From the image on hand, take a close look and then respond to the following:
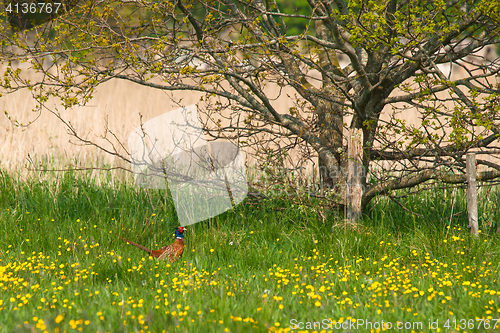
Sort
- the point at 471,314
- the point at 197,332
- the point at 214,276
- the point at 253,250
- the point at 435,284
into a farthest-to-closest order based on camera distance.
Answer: the point at 253,250 → the point at 214,276 → the point at 435,284 → the point at 471,314 → the point at 197,332

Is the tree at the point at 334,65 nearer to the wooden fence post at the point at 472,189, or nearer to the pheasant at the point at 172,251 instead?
the wooden fence post at the point at 472,189

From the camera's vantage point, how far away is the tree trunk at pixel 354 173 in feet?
16.7

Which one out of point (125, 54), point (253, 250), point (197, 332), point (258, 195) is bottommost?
point (197, 332)

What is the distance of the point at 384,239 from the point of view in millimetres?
4703

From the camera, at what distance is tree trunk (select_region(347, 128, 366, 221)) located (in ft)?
16.7

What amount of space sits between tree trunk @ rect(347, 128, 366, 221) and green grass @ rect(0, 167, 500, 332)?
0.21 metres

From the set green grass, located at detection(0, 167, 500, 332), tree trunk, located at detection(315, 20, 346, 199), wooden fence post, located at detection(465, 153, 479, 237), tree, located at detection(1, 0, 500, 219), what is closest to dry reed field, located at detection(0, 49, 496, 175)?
tree trunk, located at detection(315, 20, 346, 199)

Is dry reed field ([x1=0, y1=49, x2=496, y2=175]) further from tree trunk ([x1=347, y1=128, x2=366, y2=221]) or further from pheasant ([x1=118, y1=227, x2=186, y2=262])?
pheasant ([x1=118, y1=227, x2=186, y2=262])

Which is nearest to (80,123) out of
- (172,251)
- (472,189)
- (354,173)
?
(172,251)

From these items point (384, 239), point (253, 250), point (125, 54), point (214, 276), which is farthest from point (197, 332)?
point (125, 54)

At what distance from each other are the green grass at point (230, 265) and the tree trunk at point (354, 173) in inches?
8.5

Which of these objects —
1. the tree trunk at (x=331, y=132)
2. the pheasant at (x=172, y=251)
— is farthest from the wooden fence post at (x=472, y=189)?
the pheasant at (x=172, y=251)

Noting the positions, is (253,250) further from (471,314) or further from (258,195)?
(471,314)

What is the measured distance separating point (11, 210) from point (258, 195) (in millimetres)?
3364
